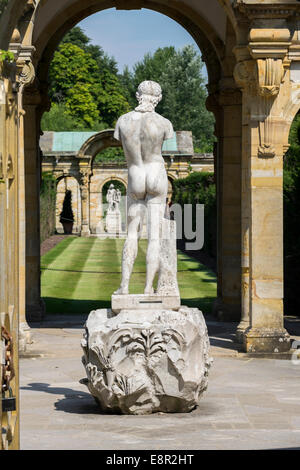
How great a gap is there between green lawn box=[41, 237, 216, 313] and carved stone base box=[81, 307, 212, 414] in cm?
936

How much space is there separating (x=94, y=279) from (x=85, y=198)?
23.8m

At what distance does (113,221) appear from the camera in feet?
169

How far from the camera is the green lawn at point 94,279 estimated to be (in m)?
20.3

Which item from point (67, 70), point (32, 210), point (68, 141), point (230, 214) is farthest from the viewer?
point (67, 70)

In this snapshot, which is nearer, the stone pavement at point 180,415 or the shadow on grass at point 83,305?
the stone pavement at point 180,415

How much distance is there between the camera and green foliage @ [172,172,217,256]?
104 ft

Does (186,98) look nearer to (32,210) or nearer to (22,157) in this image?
(32,210)

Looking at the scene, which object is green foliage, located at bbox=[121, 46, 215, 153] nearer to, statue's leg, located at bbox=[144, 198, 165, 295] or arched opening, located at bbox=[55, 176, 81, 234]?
arched opening, located at bbox=[55, 176, 81, 234]

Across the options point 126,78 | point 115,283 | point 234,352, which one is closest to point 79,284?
point 115,283

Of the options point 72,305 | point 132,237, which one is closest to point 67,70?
point 72,305

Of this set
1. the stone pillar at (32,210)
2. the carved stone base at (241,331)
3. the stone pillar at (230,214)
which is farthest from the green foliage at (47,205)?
the carved stone base at (241,331)

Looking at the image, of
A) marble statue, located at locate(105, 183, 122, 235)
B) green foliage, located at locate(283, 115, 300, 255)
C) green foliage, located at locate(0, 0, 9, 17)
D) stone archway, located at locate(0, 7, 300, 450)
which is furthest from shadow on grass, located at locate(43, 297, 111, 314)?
marble statue, located at locate(105, 183, 122, 235)

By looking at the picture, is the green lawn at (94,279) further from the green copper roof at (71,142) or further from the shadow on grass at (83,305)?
the green copper roof at (71,142)

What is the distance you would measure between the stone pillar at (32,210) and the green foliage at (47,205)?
2126cm
